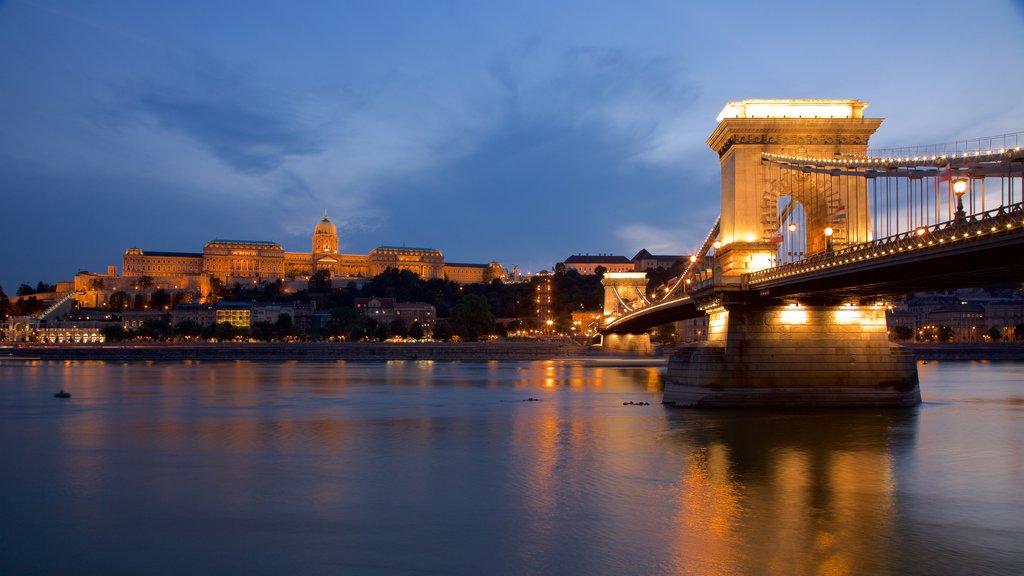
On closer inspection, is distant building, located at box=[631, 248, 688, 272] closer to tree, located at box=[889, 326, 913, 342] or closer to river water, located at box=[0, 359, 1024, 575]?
tree, located at box=[889, 326, 913, 342]

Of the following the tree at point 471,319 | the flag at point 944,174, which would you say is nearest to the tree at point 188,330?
the tree at point 471,319

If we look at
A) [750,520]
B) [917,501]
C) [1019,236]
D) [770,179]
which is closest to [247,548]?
[750,520]

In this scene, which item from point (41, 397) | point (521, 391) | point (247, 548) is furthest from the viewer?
point (521, 391)

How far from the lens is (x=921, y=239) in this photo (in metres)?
19.2

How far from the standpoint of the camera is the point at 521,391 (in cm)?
4341

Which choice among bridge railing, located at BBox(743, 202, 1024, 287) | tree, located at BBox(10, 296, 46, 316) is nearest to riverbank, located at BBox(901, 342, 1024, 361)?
bridge railing, located at BBox(743, 202, 1024, 287)

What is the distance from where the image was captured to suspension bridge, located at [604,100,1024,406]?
22.5 m

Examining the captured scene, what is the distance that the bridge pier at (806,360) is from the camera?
2695cm

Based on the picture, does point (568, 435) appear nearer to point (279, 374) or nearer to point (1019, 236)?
point (1019, 236)

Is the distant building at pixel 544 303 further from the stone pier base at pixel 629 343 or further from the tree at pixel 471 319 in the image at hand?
the stone pier base at pixel 629 343

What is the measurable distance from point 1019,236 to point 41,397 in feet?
130

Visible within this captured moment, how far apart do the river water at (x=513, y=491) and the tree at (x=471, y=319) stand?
231 feet

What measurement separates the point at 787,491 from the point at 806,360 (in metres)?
10.9

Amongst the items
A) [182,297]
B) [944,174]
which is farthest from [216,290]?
[944,174]
